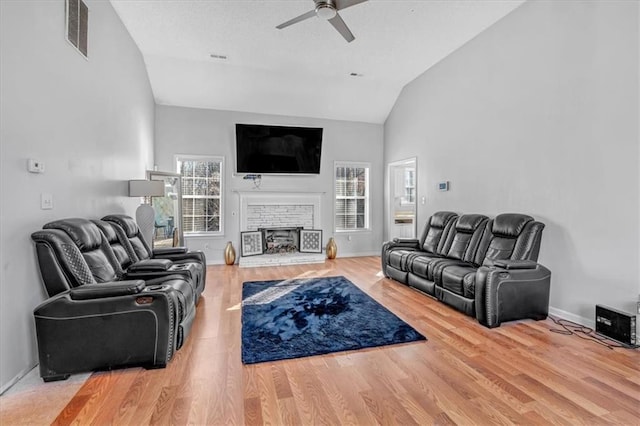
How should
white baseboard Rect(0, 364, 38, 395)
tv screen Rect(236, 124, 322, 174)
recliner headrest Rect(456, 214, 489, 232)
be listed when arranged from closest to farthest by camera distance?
1. white baseboard Rect(0, 364, 38, 395)
2. recliner headrest Rect(456, 214, 489, 232)
3. tv screen Rect(236, 124, 322, 174)

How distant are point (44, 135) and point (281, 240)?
16.2 ft

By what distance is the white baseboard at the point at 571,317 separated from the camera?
3.28 metres

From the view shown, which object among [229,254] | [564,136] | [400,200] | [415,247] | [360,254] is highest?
[564,136]

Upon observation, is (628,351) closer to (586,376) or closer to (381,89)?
(586,376)

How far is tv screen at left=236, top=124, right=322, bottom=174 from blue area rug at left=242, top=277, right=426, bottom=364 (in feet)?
9.58

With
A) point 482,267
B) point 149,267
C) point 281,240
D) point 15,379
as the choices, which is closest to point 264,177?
point 281,240

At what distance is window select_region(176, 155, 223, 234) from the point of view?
6.53 metres

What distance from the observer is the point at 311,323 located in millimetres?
3367

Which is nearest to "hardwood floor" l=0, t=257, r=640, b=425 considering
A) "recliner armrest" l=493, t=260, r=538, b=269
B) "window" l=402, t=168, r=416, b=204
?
"recliner armrest" l=493, t=260, r=538, b=269

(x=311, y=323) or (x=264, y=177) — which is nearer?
(x=311, y=323)

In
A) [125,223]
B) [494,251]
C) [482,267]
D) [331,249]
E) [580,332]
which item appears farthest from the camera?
[331,249]

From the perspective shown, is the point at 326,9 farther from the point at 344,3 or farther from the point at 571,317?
the point at 571,317

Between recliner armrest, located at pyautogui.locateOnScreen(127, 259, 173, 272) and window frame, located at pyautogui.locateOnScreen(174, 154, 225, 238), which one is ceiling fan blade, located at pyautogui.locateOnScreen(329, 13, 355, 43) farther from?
window frame, located at pyautogui.locateOnScreen(174, 154, 225, 238)

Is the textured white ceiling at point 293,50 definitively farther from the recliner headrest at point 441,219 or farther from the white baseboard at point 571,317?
the white baseboard at point 571,317
